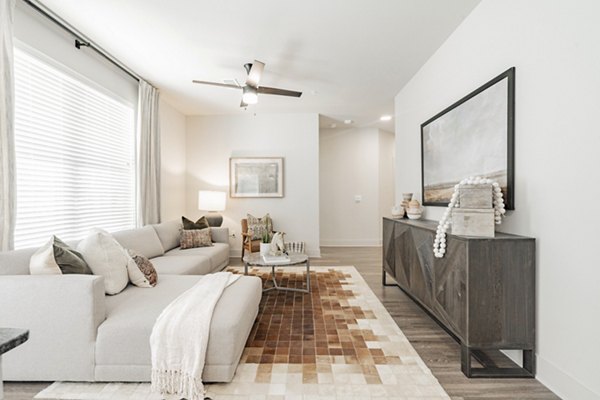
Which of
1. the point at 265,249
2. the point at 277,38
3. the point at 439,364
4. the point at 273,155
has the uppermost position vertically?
the point at 277,38

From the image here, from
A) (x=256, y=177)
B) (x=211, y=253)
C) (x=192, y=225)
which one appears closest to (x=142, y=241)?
(x=211, y=253)

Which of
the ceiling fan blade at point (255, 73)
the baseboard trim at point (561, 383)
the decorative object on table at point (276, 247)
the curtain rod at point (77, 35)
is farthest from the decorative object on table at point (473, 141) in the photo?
the curtain rod at point (77, 35)

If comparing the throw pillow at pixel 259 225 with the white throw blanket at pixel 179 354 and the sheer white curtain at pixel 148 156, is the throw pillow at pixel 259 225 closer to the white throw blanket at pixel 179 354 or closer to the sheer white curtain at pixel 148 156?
the sheer white curtain at pixel 148 156

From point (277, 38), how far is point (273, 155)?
2.91 meters

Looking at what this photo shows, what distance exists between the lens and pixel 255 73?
3.24 meters

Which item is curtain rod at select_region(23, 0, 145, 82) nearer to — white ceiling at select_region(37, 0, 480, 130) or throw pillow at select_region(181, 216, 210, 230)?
white ceiling at select_region(37, 0, 480, 130)

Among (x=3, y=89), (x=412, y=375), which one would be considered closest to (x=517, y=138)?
(x=412, y=375)

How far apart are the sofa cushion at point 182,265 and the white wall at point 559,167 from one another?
2.92 m

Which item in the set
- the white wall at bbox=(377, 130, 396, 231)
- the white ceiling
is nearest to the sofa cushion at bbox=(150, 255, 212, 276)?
the white ceiling

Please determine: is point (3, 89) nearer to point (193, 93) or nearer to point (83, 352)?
point (83, 352)

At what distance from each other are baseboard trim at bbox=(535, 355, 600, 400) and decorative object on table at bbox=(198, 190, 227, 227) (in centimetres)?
464

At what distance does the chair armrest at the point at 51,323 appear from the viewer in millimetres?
1836

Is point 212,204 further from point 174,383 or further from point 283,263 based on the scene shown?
point 174,383

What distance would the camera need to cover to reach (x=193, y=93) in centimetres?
475
